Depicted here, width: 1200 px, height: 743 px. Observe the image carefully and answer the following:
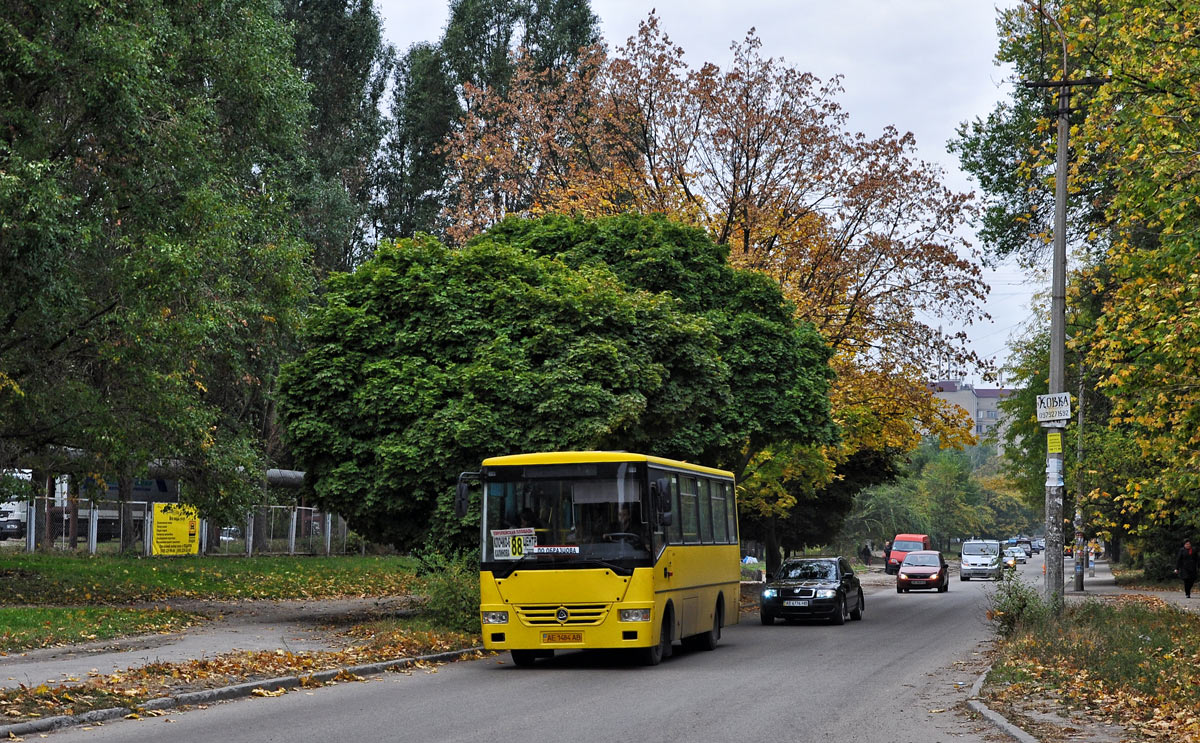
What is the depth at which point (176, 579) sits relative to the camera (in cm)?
3133

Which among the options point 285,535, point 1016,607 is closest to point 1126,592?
point 1016,607

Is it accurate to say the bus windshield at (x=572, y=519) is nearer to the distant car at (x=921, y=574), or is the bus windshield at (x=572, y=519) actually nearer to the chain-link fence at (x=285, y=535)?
the chain-link fence at (x=285, y=535)

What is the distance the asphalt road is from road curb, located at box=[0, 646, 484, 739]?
0.56 feet

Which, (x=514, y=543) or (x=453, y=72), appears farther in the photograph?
(x=453, y=72)

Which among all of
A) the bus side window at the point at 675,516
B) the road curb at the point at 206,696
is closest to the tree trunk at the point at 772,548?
the bus side window at the point at 675,516

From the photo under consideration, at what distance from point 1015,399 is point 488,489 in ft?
177

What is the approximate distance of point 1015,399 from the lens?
221 feet

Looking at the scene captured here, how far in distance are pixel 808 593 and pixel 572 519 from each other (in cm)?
1296

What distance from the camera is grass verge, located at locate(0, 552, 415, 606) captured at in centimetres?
2570

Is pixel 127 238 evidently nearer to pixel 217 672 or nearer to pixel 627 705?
pixel 217 672

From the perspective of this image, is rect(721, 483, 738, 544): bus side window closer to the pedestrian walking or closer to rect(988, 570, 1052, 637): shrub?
rect(988, 570, 1052, 637): shrub

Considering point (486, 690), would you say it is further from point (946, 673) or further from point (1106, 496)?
point (1106, 496)

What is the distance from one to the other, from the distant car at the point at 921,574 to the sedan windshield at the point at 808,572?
21436mm

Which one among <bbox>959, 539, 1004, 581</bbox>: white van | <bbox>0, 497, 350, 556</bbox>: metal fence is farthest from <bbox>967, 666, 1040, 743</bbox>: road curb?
<bbox>959, 539, 1004, 581</bbox>: white van
